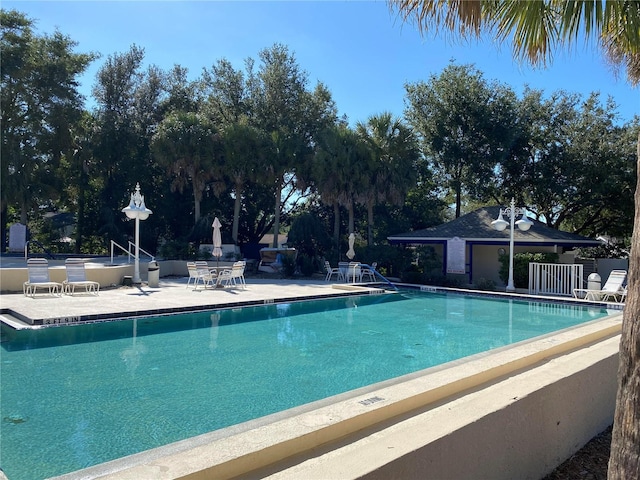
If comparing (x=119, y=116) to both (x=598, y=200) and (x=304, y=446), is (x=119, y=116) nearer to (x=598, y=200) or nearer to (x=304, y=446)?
(x=598, y=200)

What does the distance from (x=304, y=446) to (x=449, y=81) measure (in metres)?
25.7

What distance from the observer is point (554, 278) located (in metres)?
17.2

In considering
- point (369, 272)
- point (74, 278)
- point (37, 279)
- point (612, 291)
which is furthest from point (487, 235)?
point (37, 279)

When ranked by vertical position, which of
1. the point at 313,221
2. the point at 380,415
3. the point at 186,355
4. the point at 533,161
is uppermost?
the point at 533,161

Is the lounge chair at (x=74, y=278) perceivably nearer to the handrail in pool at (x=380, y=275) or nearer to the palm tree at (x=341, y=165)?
the handrail in pool at (x=380, y=275)

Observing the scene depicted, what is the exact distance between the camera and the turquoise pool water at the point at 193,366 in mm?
4758

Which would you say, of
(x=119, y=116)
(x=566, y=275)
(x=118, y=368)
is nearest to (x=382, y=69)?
(x=566, y=275)

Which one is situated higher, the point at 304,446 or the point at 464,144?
the point at 464,144

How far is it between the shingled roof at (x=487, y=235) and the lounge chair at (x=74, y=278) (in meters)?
13.8

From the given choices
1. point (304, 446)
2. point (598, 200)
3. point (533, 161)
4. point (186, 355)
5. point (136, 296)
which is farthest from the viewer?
point (533, 161)

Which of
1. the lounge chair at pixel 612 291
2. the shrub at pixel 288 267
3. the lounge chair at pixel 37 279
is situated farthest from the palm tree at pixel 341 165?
the lounge chair at pixel 37 279

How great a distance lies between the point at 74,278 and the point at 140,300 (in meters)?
2.63

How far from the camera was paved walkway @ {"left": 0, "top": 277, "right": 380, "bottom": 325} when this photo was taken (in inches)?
404

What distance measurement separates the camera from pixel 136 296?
45.1 feet
